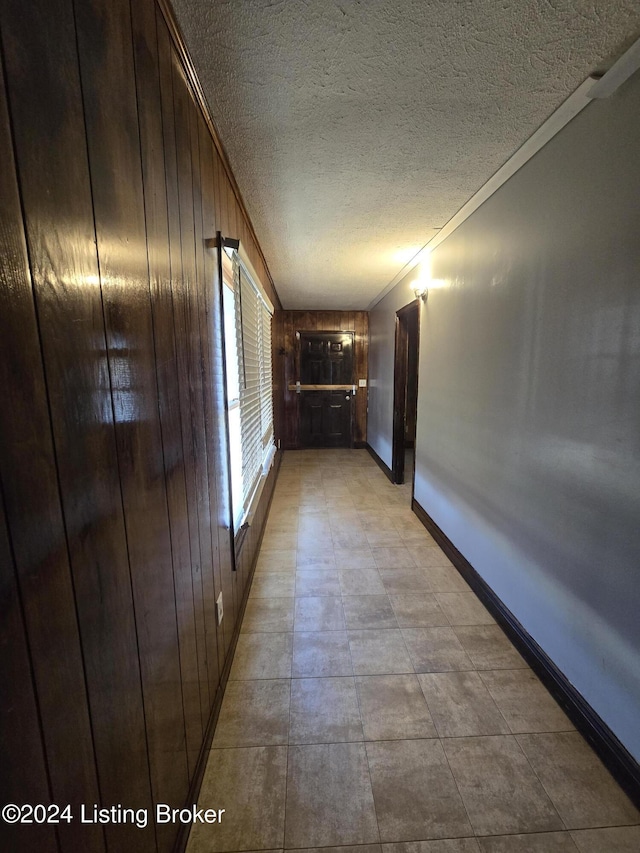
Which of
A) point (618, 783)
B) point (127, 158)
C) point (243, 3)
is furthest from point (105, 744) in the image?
point (243, 3)

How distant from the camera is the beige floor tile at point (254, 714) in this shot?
128 cm

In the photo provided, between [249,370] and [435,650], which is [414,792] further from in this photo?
[249,370]

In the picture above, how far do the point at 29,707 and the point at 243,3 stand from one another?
159cm

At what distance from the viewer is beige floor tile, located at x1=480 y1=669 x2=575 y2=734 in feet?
4.37

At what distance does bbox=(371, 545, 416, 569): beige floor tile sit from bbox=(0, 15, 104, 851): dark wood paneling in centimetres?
207

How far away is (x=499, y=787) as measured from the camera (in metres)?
1.13

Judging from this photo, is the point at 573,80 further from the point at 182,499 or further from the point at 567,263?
the point at 182,499

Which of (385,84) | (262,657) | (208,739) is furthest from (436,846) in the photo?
(385,84)

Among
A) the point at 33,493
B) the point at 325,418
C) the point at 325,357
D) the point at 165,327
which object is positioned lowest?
the point at 325,418

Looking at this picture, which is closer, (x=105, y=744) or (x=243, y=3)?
(x=105, y=744)

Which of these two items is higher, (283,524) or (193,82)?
(193,82)

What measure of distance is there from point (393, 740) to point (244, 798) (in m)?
0.54

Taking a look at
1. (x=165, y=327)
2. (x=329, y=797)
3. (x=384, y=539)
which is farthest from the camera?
(x=384, y=539)

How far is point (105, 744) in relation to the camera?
63cm
